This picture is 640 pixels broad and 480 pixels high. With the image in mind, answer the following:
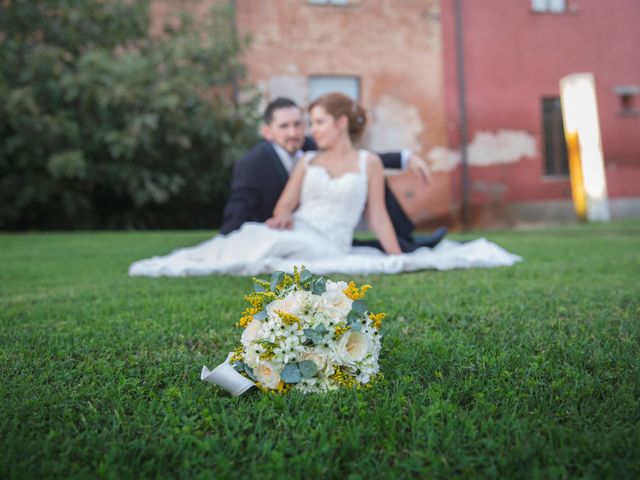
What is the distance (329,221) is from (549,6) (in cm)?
1176

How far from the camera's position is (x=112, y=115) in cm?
1043

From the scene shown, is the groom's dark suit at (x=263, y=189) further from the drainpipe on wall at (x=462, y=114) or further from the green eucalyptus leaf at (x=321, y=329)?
the drainpipe on wall at (x=462, y=114)

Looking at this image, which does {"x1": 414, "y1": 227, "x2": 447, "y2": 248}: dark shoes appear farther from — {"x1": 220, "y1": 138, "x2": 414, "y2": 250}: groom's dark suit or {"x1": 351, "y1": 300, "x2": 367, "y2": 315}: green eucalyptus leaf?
{"x1": 351, "y1": 300, "x2": 367, "y2": 315}: green eucalyptus leaf

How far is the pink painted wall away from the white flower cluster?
12.3m

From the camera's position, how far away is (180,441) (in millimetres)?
1332

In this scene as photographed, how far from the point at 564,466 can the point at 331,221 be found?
372cm

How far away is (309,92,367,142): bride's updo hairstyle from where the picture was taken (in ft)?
15.3

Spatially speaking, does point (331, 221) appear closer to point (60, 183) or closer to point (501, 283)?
point (501, 283)

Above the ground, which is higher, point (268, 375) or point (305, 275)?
point (305, 275)

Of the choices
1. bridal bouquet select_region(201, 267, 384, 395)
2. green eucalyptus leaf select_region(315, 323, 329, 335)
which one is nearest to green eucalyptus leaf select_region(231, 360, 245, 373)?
bridal bouquet select_region(201, 267, 384, 395)

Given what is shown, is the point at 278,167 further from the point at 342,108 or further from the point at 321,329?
the point at 321,329

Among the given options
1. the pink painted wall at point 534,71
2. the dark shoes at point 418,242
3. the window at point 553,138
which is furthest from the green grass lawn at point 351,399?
the window at point 553,138

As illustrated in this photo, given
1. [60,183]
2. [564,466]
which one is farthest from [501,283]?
[60,183]

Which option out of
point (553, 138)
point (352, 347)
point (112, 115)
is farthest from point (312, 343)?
point (553, 138)
